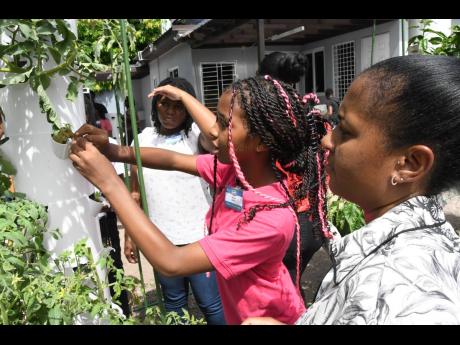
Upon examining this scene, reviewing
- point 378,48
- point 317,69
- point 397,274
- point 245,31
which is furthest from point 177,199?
point 317,69

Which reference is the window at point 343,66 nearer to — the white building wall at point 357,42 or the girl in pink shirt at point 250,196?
the white building wall at point 357,42

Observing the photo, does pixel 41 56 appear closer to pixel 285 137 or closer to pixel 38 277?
pixel 38 277

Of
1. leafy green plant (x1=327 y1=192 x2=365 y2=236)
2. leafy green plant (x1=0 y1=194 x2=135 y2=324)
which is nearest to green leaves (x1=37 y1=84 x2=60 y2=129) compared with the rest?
leafy green plant (x1=0 y1=194 x2=135 y2=324)

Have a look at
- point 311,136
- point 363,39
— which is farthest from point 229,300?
point 363,39

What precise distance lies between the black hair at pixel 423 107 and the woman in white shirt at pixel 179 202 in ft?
5.70

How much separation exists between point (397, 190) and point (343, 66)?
405 inches

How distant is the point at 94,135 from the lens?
1507mm

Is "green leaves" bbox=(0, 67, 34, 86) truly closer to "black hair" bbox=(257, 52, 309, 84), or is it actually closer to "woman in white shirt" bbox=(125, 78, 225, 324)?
"woman in white shirt" bbox=(125, 78, 225, 324)

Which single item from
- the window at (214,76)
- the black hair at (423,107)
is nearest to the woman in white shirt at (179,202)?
the black hair at (423,107)

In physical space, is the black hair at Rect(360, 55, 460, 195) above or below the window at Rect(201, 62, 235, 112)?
above

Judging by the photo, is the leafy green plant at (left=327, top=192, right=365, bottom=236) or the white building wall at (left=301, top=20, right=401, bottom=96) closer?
the leafy green plant at (left=327, top=192, right=365, bottom=236)

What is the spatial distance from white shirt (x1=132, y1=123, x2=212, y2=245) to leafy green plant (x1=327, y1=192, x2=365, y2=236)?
4.55 ft

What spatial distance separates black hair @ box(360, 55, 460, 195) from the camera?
0.84m

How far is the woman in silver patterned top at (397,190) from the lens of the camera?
2.45 feet
